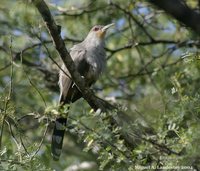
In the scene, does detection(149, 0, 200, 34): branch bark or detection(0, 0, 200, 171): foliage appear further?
detection(0, 0, 200, 171): foliage

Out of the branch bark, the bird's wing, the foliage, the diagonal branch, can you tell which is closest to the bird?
the bird's wing

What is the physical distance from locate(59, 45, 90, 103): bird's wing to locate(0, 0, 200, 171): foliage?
20 centimetres

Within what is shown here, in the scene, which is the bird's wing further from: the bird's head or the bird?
the bird's head

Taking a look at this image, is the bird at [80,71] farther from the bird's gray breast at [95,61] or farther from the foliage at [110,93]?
the foliage at [110,93]

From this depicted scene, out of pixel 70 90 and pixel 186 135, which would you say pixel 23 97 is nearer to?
pixel 70 90

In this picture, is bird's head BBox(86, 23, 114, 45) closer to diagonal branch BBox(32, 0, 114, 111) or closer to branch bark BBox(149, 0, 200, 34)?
diagonal branch BBox(32, 0, 114, 111)

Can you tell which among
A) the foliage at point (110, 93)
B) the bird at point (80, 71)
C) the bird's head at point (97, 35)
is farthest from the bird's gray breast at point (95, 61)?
the foliage at point (110, 93)

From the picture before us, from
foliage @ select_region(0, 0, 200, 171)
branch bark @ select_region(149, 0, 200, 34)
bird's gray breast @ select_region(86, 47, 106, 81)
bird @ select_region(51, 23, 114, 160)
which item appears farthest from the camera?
bird's gray breast @ select_region(86, 47, 106, 81)

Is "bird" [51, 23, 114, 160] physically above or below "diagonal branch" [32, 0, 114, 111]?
below

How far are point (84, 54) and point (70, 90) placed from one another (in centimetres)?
56

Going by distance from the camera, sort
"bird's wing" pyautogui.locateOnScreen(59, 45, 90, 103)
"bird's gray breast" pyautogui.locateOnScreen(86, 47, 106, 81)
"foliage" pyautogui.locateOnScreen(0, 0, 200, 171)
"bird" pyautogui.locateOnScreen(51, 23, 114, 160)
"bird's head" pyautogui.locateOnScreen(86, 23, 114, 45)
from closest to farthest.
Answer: "foliage" pyautogui.locateOnScreen(0, 0, 200, 171) → "bird" pyautogui.locateOnScreen(51, 23, 114, 160) → "bird's wing" pyautogui.locateOnScreen(59, 45, 90, 103) → "bird's gray breast" pyautogui.locateOnScreen(86, 47, 106, 81) → "bird's head" pyautogui.locateOnScreen(86, 23, 114, 45)

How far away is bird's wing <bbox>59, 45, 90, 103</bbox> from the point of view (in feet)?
19.6

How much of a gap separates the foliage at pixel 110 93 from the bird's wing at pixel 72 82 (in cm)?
20

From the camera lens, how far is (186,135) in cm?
359
